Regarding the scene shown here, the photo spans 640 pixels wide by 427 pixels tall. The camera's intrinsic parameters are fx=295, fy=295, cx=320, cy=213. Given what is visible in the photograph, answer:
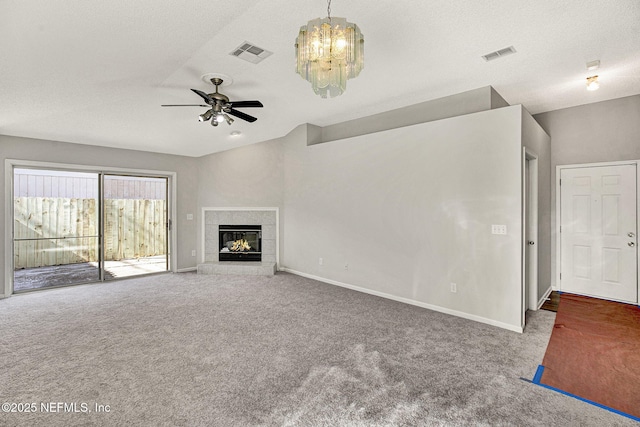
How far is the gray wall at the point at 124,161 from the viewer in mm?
4664

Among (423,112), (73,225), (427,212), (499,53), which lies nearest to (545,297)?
(427,212)

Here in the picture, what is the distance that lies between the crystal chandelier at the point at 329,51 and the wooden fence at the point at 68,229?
5565 mm

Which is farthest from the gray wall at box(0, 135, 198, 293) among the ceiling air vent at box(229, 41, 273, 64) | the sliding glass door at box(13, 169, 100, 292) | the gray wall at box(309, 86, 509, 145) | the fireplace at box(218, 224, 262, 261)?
the ceiling air vent at box(229, 41, 273, 64)

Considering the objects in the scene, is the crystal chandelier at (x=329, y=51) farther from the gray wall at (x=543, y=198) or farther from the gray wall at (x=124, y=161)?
the gray wall at (x=124, y=161)

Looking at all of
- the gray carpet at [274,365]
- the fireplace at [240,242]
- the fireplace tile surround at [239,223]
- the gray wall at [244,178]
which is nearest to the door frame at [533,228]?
the gray carpet at [274,365]

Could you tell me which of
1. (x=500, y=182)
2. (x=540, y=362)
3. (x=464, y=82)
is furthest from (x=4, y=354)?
(x=464, y=82)

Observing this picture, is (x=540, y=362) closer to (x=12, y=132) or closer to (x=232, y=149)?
(x=232, y=149)

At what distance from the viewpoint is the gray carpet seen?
1.94 metres

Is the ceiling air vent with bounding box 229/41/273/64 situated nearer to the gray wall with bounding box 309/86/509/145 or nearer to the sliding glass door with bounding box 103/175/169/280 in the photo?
the gray wall with bounding box 309/86/509/145

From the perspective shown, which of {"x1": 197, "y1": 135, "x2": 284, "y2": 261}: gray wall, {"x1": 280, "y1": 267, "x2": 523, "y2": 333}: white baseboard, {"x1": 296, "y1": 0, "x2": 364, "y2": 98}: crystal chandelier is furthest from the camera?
{"x1": 197, "y1": 135, "x2": 284, "y2": 261}: gray wall

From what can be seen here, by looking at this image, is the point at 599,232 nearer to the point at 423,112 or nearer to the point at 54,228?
the point at 423,112

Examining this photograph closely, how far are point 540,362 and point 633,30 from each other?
9.75 ft

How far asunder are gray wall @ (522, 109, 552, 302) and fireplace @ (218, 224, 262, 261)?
4.90 metres

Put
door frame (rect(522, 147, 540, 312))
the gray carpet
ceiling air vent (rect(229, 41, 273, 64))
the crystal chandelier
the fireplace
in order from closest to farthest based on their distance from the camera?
the crystal chandelier, the gray carpet, ceiling air vent (rect(229, 41, 273, 64)), door frame (rect(522, 147, 540, 312)), the fireplace
